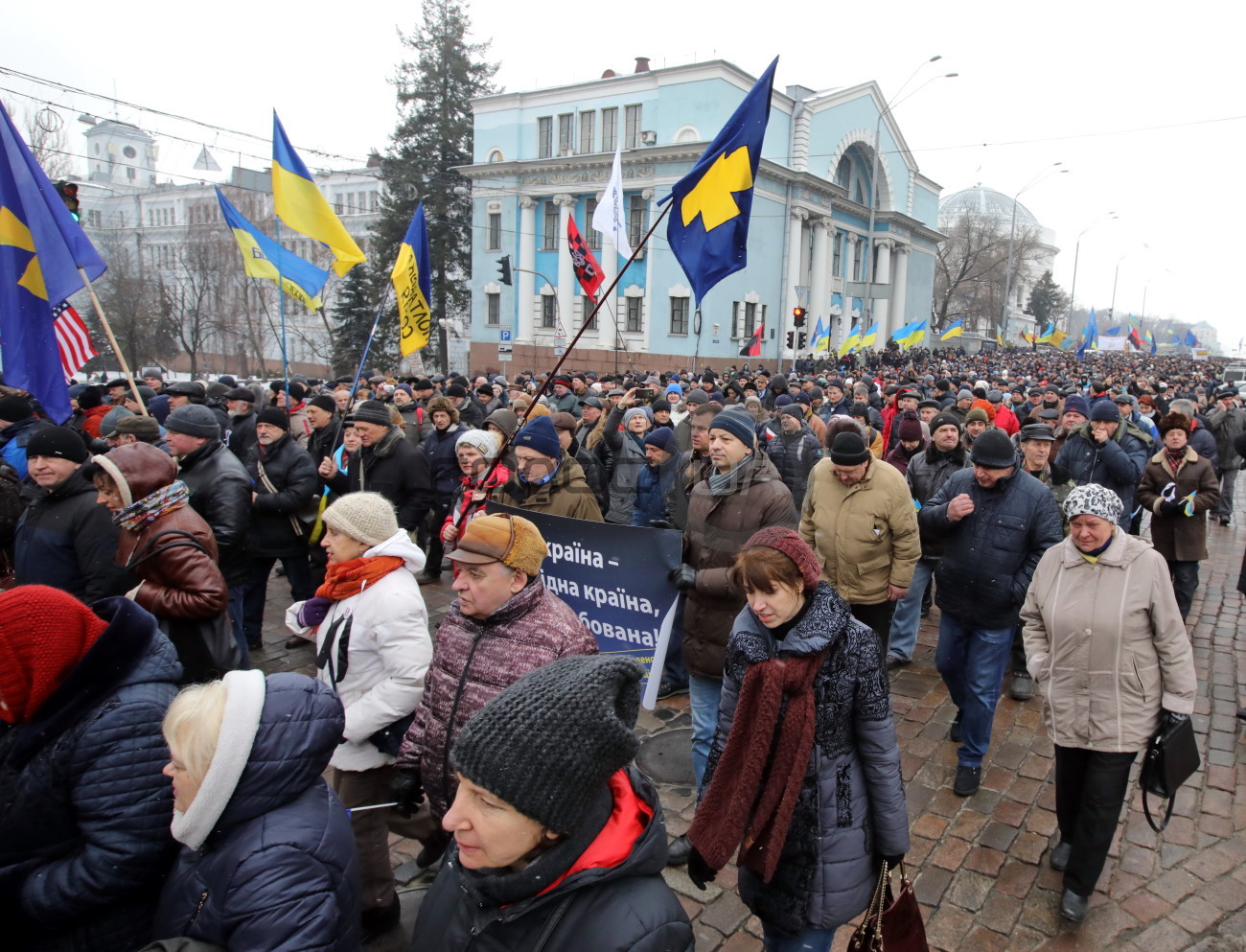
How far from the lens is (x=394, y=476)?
652 cm

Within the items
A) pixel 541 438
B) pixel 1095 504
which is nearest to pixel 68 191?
pixel 541 438

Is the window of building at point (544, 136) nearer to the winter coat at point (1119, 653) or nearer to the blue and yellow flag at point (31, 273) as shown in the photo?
the blue and yellow flag at point (31, 273)

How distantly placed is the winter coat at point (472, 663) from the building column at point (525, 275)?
40052mm

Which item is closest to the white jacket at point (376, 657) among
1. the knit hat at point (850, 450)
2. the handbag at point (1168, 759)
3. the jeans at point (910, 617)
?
the knit hat at point (850, 450)

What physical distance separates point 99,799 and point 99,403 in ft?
26.8

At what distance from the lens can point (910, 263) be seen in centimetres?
5612

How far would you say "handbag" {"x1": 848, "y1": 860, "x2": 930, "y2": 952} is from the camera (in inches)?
98.6

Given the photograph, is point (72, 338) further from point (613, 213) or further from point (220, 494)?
point (613, 213)

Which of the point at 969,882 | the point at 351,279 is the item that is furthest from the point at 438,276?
the point at 969,882

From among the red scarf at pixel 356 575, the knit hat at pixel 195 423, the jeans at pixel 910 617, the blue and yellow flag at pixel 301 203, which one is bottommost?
the jeans at pixel 910 617

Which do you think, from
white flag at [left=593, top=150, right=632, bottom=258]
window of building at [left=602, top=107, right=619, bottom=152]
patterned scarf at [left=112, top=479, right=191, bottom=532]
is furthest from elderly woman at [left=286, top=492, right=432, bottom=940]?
window of building at [left=602, top=107, right=619, bottom=152]

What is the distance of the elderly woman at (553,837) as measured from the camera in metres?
1.60

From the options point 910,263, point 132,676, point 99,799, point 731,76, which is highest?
point 731,76

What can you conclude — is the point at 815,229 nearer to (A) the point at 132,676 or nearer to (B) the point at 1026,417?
(B) the point at 1026,417
